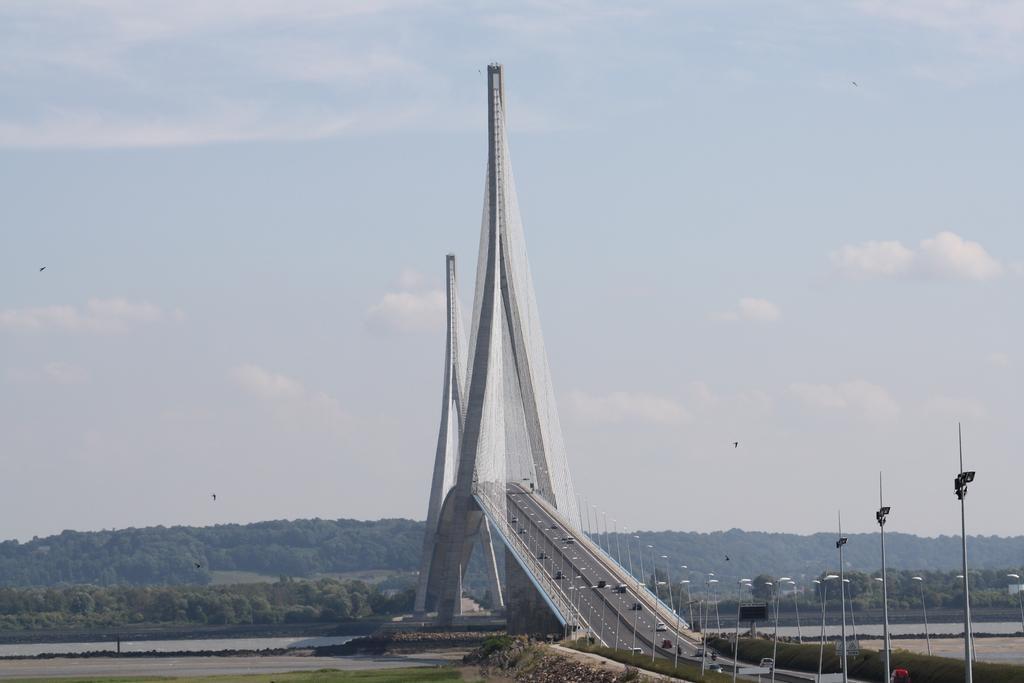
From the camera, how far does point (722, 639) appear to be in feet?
249

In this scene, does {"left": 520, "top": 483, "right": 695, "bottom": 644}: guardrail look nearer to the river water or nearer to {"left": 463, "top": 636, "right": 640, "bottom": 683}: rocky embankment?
{"left": 463, "top": 636, "right": 640, "bottom": 683}: rocky embankment

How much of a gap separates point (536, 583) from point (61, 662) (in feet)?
118

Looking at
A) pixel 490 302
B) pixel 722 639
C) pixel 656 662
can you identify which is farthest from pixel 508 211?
pixel 656 662

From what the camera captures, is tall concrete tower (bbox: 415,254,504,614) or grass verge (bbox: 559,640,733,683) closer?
grass verge (bbox: 559,640,733,683)

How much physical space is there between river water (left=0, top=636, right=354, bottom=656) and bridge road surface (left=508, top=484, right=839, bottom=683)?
28506 millimetres

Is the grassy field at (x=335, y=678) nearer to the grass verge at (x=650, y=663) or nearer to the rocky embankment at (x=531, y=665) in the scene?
the rocky embankment at (x=531, y=665)

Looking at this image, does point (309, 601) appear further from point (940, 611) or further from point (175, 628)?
point (940, 611)

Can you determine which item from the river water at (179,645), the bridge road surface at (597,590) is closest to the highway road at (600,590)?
the bridge road surface at (597,590)

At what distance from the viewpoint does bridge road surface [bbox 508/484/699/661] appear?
75188 mm

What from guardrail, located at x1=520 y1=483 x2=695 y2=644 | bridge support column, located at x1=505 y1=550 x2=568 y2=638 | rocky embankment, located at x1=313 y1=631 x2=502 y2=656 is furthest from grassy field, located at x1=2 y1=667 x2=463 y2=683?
rocky embankment, located at x1=313 y1=631 x2=502 y2=656

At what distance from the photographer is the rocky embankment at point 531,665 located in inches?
2254

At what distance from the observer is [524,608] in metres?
87.2

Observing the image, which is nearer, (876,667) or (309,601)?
(876,667)

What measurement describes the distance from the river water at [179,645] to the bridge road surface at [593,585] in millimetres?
28506
